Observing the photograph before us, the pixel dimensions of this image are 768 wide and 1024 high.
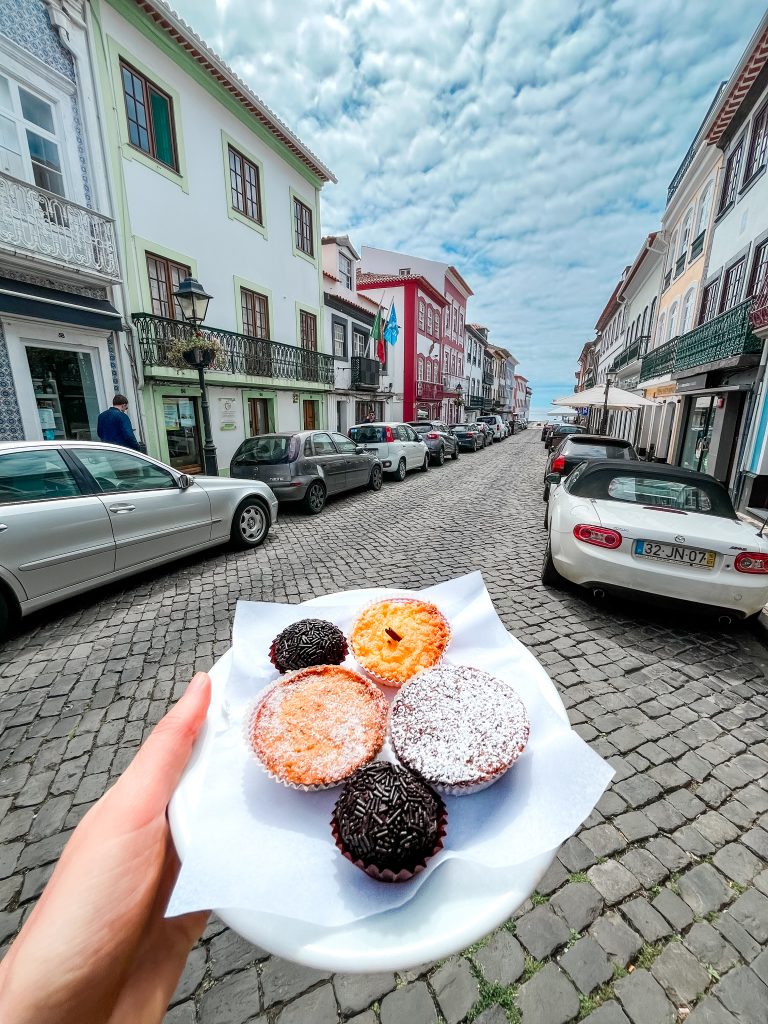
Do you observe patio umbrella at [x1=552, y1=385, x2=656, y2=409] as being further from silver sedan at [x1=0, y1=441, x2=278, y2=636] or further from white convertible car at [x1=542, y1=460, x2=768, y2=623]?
silver sedan at [x1=0, y1=441, x2=278, y2=636]

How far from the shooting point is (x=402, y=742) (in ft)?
3.93

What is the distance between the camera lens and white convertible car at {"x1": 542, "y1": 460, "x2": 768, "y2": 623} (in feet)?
12.6

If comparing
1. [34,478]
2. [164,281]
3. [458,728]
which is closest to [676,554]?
[458,728]

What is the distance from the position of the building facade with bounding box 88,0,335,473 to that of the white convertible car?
8470 millimetres

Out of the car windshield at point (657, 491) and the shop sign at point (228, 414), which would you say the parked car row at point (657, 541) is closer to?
the car windshield at point (657, 491)

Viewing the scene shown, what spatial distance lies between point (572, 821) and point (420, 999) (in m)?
1.31

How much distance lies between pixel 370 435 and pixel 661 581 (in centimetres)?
1139

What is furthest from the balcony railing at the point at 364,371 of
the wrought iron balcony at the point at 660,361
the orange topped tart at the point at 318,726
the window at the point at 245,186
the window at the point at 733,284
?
the orange topped tart at the point at 318,726

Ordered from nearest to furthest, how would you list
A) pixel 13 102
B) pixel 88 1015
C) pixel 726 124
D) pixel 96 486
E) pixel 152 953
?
pixel 88 1015
pixel 152 953
pixel 96 486
pixel 13 102
pixel 726 124

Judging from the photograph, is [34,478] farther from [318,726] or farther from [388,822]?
[388,822]

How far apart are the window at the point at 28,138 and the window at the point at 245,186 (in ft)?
18.1

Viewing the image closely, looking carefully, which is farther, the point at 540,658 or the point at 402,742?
the point at 540,658

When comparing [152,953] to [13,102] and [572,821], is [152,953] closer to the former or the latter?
[572,821]

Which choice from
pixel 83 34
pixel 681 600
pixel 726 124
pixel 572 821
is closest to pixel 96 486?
pixel 572 821
